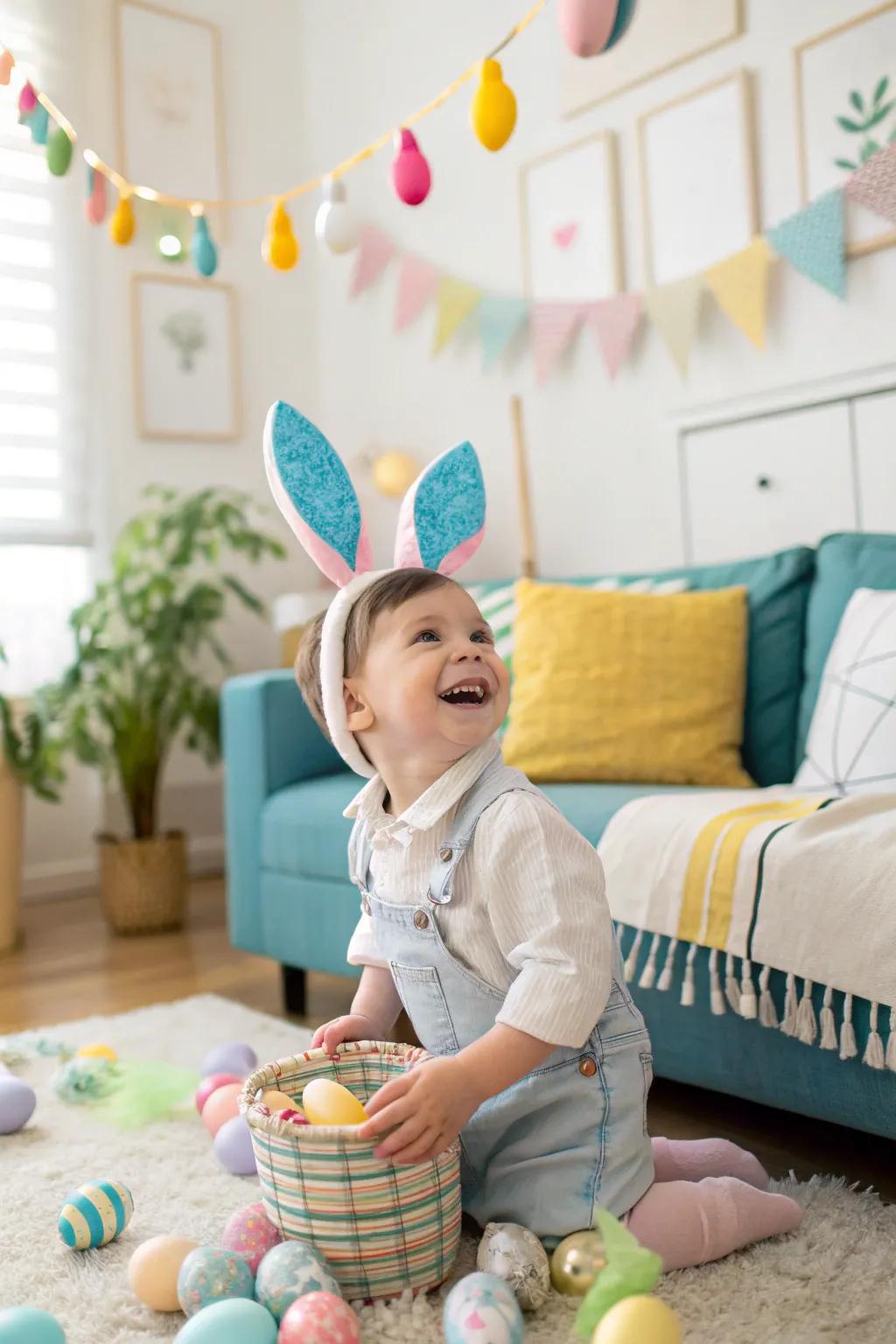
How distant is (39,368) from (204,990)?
202 cm

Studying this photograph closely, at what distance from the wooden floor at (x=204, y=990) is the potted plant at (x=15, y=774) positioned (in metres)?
0.12

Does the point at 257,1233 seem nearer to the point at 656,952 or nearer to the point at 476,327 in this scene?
the point at 656,952

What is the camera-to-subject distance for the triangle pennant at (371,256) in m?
3.82

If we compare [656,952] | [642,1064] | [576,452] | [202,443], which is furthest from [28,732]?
[642,1064]

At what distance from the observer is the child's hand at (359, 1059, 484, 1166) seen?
1.07 m

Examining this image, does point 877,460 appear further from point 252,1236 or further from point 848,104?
point 252,1236

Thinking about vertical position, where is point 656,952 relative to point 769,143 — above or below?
below

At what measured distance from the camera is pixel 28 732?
3057 mm

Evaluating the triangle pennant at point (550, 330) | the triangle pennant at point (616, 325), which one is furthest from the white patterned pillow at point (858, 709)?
the triangle pennant at point (550, 330)

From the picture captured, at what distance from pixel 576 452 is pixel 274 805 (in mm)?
1401

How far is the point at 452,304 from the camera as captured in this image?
11.5 ft

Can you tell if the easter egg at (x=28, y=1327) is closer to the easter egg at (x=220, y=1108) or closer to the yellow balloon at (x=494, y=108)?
the easter egg at (x=220, y=1108)

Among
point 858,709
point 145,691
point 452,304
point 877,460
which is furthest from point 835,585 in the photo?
point 145,691

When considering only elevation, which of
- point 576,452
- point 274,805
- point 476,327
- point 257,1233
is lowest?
point 257,1233
